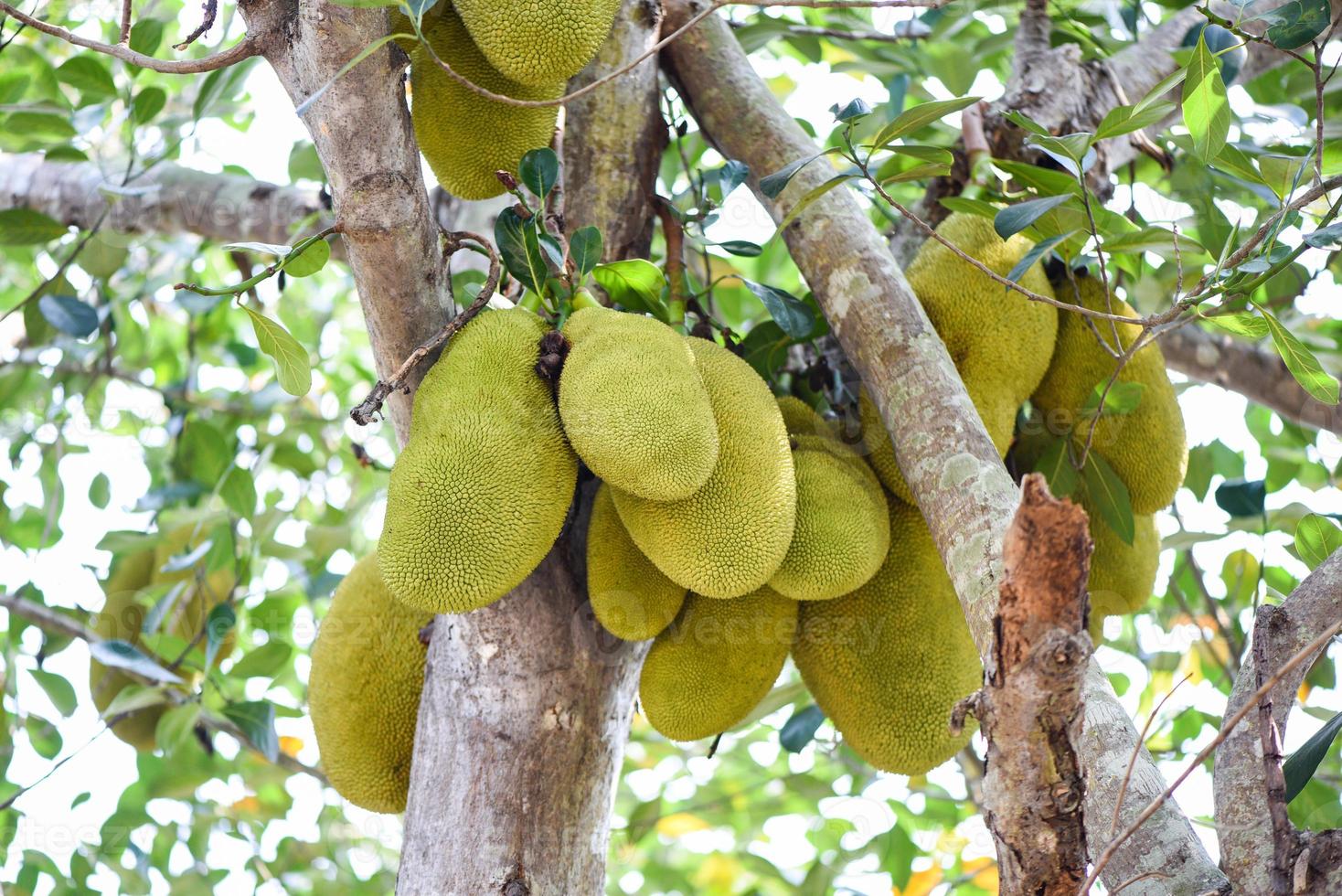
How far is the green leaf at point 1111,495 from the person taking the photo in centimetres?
158

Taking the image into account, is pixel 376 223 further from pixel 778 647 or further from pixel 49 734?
pixel 49 734

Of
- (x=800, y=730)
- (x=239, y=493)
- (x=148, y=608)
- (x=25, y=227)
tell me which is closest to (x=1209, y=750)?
(x=800, y=730)

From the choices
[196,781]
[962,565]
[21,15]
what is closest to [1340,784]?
[962,565]

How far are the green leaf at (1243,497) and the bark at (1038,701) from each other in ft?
3.68

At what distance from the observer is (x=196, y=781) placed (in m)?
2.46

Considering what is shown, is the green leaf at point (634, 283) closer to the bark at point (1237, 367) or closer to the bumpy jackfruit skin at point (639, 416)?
the bumpy jackfruit skin at point (639, 416)

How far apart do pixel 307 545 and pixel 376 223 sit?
135 cm

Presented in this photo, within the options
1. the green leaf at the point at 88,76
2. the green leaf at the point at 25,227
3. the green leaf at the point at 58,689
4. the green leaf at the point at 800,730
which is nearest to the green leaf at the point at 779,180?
the green leaf at the point at 800,730

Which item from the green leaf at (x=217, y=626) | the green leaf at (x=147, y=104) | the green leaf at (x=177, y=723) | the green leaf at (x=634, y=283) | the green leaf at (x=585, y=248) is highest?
the green leaf at (x=147, y=104)

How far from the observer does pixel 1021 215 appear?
137 centimetres

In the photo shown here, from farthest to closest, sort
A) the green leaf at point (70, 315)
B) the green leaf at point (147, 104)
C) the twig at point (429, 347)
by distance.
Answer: the green leaf at point (70, 315)
the green leaf at point (147, 104)
the twig at point (429, 347)

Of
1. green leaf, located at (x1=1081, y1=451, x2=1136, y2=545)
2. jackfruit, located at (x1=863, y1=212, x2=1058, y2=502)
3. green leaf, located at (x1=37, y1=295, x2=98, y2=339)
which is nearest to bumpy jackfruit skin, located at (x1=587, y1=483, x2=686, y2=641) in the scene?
jackfruit, located at (x1=863, y1=212, x2=1058, y2=502)

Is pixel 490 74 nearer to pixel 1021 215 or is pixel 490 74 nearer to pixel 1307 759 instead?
pixel 1021 215

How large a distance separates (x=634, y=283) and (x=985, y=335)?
1.49ft
